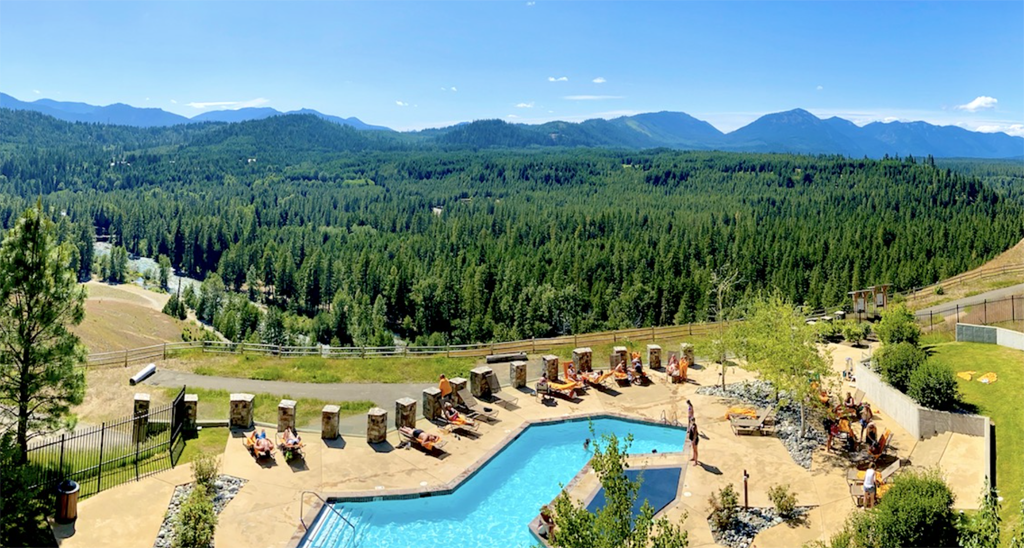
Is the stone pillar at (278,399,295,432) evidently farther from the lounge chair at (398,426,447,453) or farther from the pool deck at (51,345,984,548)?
the lounge chair at (398,426,447,453)

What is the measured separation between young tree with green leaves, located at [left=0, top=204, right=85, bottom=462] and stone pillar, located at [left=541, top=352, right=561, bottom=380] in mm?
16279

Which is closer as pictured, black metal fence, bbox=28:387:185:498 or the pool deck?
the pool deck

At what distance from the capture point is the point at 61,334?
16875 millimetres

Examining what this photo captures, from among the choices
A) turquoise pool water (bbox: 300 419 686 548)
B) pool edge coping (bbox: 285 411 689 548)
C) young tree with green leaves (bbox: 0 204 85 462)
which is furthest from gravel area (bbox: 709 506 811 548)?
young tree with green leaves (bbox: 0 204 85 462)

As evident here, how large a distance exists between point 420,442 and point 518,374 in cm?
726

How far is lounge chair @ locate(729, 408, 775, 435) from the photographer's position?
22.2m

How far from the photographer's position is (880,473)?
18.3m

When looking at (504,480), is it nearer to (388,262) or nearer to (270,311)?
(270,311)

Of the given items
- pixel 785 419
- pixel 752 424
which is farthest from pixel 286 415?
pixel 785 419

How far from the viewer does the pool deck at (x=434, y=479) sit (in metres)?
15.6

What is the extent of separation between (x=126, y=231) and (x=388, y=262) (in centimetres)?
8339

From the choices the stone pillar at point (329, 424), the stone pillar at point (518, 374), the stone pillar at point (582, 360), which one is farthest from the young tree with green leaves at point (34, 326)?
the stone pillar at point (582, 360)

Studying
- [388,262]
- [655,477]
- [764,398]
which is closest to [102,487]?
[655,477]

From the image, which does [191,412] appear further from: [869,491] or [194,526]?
[869,491]
